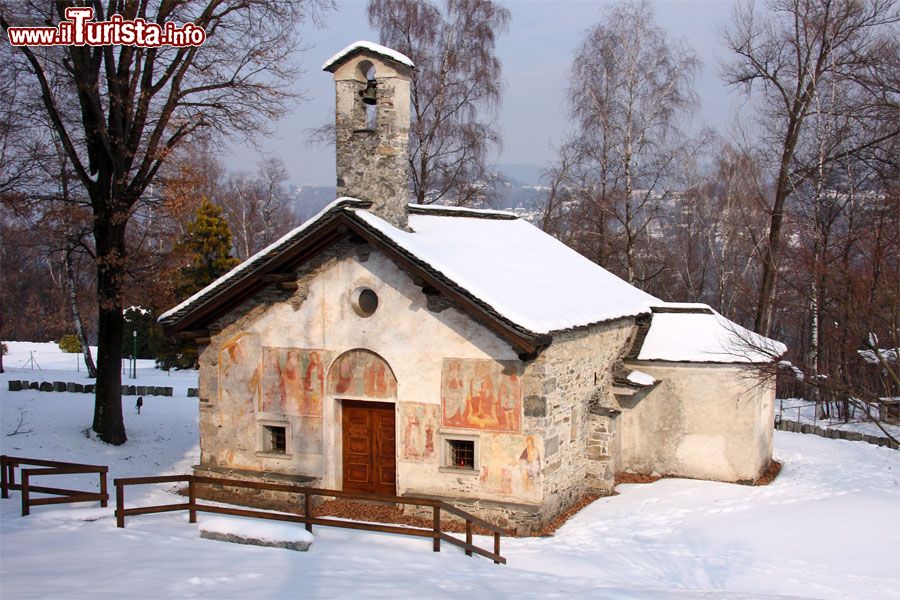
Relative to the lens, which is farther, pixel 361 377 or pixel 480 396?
pixel 361 377

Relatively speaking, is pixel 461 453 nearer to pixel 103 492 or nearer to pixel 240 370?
pixel 240 370

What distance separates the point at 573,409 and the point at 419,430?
9.51 ft

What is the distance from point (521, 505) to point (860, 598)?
15.8 feet

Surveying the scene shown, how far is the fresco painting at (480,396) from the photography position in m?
12.6

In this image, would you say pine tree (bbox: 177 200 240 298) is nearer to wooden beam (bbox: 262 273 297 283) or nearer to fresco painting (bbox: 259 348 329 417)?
fresco painting (bbox: 259 348 329 417)

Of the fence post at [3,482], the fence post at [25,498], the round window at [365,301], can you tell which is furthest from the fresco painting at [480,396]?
the fence post at [3,482]

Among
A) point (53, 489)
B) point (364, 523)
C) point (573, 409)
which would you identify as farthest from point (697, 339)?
point (53, 489)

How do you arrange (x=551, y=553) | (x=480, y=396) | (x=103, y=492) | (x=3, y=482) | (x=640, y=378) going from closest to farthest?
(x=551, y=553) < (x=103, y=492) < (x=3, y=482) < (x=480, y=396) < (x=640, y=378)

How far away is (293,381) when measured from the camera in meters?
14.1

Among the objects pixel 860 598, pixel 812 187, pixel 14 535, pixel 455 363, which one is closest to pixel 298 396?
pixel 455 363

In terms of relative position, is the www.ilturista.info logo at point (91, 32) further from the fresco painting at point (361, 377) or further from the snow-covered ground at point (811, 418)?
the snow-covered ground at point (811, 418)

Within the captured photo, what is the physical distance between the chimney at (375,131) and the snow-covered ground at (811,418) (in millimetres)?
15423

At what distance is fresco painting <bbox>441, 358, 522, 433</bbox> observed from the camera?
12.6 m

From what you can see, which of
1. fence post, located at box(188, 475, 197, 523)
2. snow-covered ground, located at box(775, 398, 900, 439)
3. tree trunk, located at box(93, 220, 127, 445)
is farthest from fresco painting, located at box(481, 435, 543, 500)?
snow-covered ground, located at box(775, 398, 900, 439)
